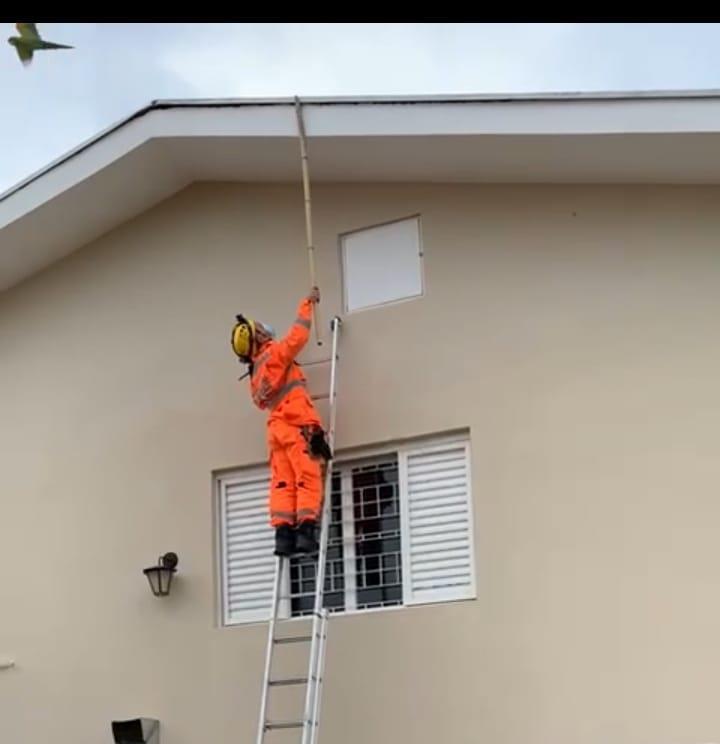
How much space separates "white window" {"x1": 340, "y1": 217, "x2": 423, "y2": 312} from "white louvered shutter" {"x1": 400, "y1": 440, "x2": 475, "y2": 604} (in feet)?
3.27

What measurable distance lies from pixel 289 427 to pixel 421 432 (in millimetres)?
758

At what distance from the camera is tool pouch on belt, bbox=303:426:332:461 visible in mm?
6785

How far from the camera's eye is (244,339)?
704 cm

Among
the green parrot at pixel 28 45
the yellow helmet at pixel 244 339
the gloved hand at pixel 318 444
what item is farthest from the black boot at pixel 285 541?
the green parrot at pixel 28 45

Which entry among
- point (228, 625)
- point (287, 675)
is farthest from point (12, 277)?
point (287, 675)

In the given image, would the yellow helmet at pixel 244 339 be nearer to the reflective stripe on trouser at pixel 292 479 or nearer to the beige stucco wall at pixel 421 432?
the reflective stripe on trouser at pixel 292 479

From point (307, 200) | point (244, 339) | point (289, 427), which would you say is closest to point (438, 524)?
point (289, 427)

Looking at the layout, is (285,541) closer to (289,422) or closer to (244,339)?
(289,422)

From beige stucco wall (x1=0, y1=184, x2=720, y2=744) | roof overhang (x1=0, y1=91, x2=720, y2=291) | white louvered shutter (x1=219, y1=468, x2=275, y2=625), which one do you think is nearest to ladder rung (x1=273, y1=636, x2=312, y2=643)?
beige stucco wall (x1=0, y1=184, x2=720, y2=744)

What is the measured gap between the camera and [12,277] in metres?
8.70

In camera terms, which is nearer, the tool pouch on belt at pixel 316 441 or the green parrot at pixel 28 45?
the green parrot at pixel 28 45

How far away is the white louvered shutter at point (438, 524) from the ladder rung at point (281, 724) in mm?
889

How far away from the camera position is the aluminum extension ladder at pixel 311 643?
21.0ft

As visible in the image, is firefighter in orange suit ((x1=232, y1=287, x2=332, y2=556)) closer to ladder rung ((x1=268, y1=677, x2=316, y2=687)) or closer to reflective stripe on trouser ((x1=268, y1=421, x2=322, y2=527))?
reflective stripe on trouser ((x1=268, y1=421, x2=322, y2=527))
